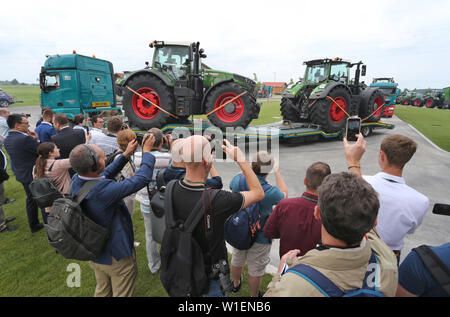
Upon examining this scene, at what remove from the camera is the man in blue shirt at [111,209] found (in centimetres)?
183

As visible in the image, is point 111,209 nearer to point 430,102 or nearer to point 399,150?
point 399,150

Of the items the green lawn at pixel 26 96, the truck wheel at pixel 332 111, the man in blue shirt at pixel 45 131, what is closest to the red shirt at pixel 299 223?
the man in blue shirt at pixel 45 131

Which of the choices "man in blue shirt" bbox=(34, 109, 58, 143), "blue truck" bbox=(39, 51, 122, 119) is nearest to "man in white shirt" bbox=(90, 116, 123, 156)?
"man in blue shirt" bbox=(34, 109, 58, 143)

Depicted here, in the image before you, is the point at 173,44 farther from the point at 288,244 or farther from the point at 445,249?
the point at 445,249

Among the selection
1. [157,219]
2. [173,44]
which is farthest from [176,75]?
[157,219]

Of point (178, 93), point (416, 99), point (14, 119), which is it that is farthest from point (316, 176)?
point (416, 99)

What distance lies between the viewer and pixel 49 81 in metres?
9.55

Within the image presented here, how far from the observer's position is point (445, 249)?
1084 millimetres

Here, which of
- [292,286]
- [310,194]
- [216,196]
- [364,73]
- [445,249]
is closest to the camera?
[292,286]

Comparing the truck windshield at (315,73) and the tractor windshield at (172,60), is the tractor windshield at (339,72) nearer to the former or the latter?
the truck windshield at (315,73)

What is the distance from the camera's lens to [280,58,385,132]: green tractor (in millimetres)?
8500

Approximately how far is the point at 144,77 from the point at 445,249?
25.3ft

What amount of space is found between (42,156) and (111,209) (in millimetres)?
1723

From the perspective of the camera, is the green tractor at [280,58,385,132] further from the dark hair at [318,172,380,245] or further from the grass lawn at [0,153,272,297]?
the dark hair at [318,172,380,245]
